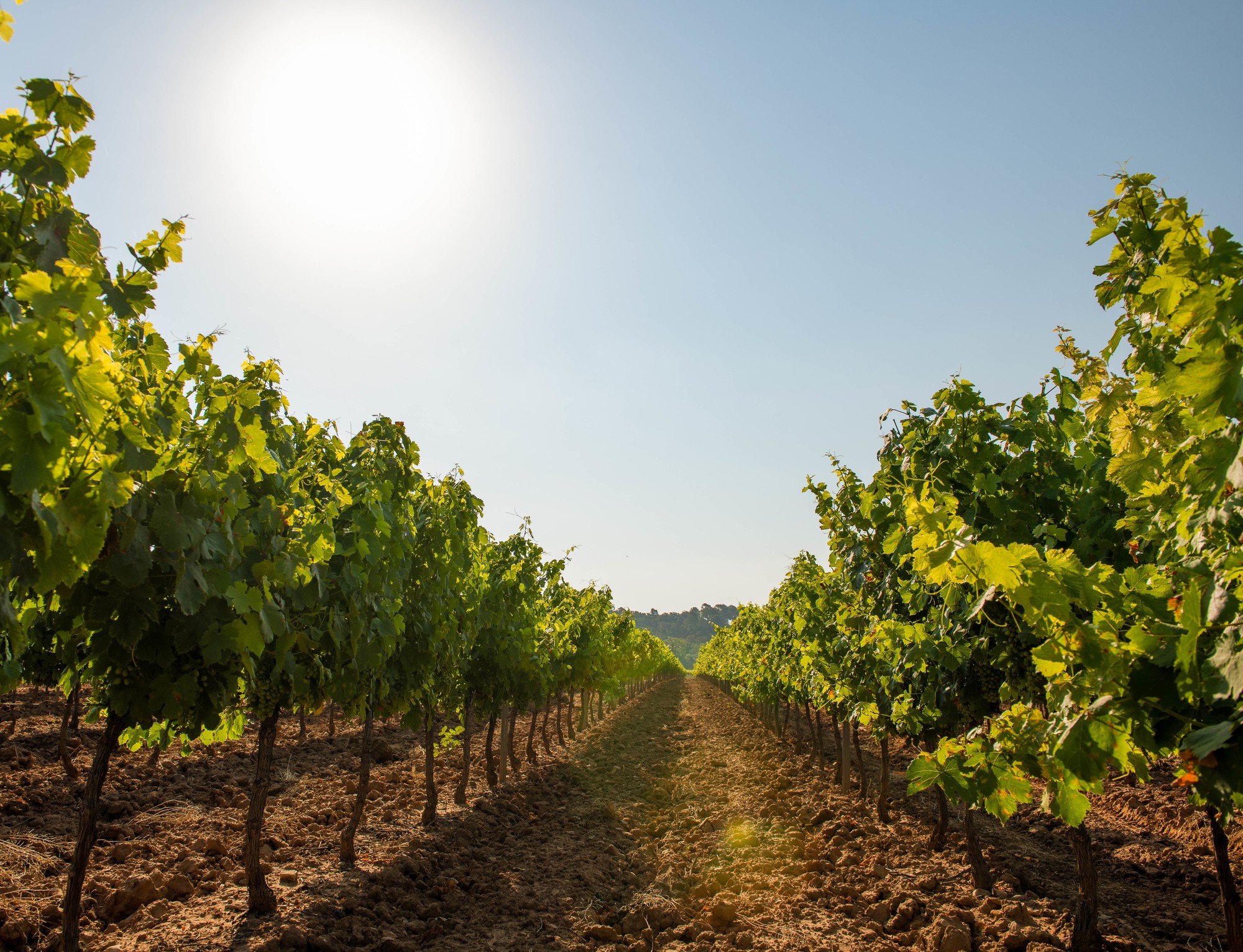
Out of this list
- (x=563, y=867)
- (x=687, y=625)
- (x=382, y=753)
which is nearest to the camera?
(x=563, y=867)

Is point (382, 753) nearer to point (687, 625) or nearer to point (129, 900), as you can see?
point (129, 900)

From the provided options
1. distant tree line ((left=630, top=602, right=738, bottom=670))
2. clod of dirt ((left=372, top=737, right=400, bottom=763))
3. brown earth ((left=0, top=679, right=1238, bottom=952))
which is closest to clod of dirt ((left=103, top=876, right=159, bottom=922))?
brown earth ((left=0, top=679, right=1238, bottom=952))

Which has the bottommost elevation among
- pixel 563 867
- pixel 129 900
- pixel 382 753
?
pixel 563 867

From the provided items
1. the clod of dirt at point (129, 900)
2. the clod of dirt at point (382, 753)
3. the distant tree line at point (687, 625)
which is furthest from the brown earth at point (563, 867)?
the distant tree line at point (687, 625)

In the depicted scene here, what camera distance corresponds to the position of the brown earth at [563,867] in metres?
5.16

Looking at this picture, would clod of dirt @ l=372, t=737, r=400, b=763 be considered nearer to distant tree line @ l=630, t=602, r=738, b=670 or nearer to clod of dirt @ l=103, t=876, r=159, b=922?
clod of dirt @ l=103, t=876, r=159, b=922

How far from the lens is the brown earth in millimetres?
5156

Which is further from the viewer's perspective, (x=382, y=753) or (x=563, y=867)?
(x=382, y=753)

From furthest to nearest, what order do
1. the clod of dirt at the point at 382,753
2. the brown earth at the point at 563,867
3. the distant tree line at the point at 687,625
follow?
the distant tree line at the point at 687,625
the clod of dirt at the point at 382,753
the brown earth at the point at 563,867

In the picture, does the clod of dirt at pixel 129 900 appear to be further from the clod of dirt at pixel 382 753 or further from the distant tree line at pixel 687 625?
the distant tree line at pixel 687 625

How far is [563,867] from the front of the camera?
24.1ft

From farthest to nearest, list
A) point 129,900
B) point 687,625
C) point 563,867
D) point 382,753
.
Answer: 1. point 687,625
2. point 382,753
3. point 563,867
4. point 129,900

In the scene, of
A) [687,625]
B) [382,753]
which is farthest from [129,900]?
[687,625]

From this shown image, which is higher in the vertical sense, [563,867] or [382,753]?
[382,753]
